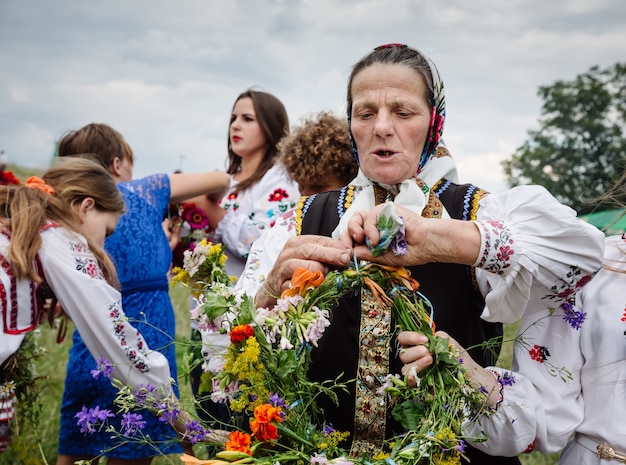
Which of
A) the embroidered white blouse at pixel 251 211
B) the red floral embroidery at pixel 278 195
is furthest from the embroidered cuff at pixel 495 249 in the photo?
the red floral embroidery at pixel 278 195

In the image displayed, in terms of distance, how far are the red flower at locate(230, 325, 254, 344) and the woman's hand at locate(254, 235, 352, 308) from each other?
23 cm

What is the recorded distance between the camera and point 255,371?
1452mm

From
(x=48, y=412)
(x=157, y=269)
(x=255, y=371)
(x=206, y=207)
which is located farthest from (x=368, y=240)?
(x=48, y=412)

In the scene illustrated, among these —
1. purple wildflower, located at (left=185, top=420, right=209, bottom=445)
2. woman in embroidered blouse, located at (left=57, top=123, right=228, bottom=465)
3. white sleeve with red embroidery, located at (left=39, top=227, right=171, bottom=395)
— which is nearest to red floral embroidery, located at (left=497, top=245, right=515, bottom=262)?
purple wildflower, located at (left=185, top=420, right=209, bottom=445)

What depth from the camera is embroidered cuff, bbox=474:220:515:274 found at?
162 cm

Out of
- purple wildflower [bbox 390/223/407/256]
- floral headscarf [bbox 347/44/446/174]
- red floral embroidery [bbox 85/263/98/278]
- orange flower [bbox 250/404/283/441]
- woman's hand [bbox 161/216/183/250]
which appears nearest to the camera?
orange flower [bbox 250/404/283/441]

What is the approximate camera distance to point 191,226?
4.12 meters

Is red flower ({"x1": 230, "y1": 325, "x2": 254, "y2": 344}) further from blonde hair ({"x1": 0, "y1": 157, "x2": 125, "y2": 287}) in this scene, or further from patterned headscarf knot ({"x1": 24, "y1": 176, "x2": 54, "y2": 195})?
patterned headscarf knot ({"x1": 24, "y1": 176, "x2": 54, "y2": 195})

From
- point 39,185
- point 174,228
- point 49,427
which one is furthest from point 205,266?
point 49,427

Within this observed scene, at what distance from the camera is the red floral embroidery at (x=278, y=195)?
398 cm

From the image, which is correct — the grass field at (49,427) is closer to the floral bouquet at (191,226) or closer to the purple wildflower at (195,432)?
the purple wildflower at (195,432)

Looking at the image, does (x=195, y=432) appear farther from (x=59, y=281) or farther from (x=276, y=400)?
(x=59, y=281)

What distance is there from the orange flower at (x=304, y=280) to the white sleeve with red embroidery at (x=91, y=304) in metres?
1.25

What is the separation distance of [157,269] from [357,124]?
6.50ft
